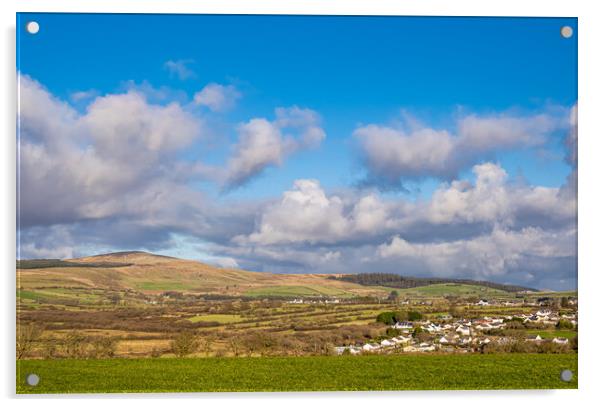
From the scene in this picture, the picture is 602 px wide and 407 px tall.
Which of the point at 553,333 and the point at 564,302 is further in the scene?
the point at 553,333

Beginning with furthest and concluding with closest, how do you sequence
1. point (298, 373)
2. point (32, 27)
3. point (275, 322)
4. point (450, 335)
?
point (450, 335) → point (275, 322) → point (298, 373) → point (32, 27)

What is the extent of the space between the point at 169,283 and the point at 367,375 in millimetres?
2245

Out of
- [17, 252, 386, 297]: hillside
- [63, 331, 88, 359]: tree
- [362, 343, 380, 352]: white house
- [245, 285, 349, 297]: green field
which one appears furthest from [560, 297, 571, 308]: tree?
[63, 331, 88, 359]: tree

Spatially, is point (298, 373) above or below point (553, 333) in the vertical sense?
below

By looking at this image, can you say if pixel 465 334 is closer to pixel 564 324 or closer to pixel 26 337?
pixel 564 324

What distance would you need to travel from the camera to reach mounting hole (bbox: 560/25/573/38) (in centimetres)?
768

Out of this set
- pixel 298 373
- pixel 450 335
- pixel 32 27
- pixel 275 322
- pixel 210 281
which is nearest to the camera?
pixel 32 27

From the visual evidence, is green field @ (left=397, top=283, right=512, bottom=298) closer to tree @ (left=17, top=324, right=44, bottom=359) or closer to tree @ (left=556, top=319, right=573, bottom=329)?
tree @ (left=556, top=319, right=573, bottom=329)

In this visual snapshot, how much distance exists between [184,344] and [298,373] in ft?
4.03

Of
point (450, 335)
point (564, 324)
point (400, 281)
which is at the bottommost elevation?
point (450, 335)

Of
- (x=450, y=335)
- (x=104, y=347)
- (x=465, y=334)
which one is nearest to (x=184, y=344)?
(x=104, y=347)

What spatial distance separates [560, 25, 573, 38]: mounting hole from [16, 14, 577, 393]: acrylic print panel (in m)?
0.01

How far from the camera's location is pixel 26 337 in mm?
7465

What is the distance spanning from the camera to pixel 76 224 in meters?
7.61
